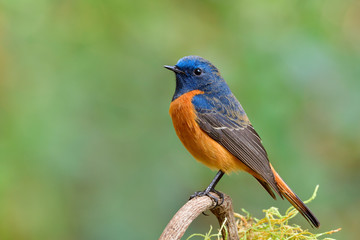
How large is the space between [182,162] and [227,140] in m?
0.79

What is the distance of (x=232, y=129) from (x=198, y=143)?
0.34m

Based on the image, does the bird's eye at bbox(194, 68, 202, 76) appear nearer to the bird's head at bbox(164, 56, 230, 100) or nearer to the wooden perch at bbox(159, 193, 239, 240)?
the bird's head at bbox(164, 56, 230, 100)

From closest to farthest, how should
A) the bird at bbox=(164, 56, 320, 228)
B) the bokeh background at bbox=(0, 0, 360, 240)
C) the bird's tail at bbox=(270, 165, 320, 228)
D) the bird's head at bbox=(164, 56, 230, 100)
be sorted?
the bird's tail at bbox=(270, 165, 320, 228) < the bird at bbox=(164, 56, 320, 228) < the bird's head at bbox=(164, 56, 230, 100) < the bokeh background at bbox=(0, 0, 360, 240)

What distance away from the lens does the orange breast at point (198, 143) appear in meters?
3.75

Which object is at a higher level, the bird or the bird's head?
the bird's head

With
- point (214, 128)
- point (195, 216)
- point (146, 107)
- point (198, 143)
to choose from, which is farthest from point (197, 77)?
point (195, 216)

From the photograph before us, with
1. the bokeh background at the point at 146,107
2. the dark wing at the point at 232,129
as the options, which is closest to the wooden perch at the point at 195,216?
the dark wing at the point at 232,129

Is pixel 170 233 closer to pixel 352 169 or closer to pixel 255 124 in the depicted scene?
pixel 255 124

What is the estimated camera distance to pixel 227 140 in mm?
3877

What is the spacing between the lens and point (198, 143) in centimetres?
376

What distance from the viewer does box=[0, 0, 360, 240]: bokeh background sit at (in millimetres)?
4453

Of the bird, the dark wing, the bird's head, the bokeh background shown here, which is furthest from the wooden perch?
the bokeh background

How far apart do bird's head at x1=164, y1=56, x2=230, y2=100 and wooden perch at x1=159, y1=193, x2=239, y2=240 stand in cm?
118

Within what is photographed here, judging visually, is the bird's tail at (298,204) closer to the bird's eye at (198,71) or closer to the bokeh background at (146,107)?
the bokeh background at (146,107)
